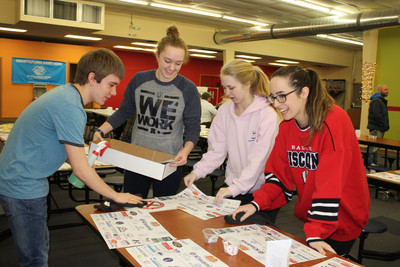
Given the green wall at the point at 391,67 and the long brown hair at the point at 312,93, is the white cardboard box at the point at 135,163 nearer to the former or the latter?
the long brown hair at the point at 312,93

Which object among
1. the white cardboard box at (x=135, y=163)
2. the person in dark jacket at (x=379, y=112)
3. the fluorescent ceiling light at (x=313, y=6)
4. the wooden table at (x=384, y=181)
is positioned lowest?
the wooden table at (x=384, y=181)

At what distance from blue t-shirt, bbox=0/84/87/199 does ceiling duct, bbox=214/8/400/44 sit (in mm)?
6842

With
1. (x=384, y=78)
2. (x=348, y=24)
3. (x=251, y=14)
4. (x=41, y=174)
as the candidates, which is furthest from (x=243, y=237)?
(x=384, y=78)

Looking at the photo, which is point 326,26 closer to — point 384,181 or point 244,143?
point 384,181

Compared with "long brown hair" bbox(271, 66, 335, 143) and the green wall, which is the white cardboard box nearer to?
"long brown hair" bbox(271, 66, 335, 143)

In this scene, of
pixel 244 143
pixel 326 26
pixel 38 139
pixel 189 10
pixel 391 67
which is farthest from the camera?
pixel 391 67

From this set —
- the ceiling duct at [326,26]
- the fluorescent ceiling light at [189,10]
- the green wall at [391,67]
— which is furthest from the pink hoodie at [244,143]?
→ the green wall at [391,67]

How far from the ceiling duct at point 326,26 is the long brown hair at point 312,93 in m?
6.18

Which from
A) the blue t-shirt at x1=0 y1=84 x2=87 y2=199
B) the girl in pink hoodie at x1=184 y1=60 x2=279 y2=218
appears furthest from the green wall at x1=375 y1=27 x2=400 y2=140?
the blue t-shirt at x1=0 y1=84 x2=87 y2=199

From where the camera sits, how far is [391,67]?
1004 cm

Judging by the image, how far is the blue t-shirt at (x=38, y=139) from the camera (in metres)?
1.52

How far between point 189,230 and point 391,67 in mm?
10249

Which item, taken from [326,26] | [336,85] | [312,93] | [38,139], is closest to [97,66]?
[38,139]

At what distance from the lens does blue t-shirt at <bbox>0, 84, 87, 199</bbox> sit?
1521mm
